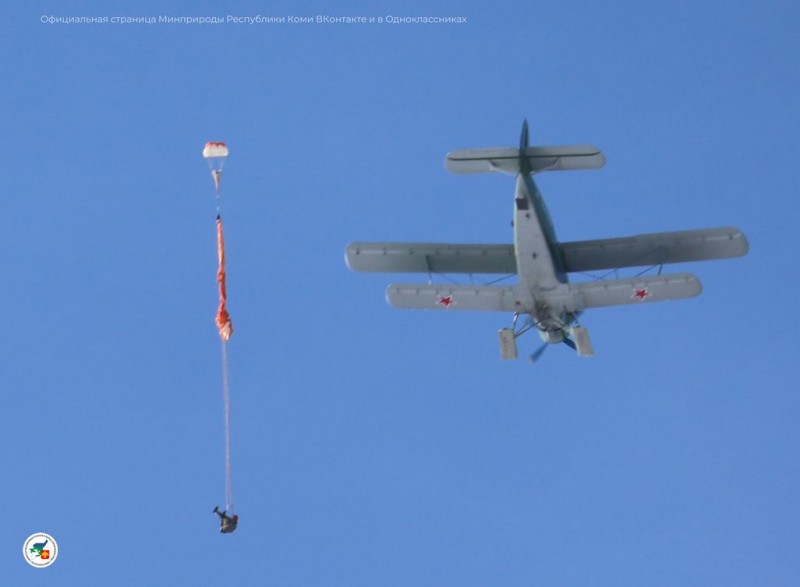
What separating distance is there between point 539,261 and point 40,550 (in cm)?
2367

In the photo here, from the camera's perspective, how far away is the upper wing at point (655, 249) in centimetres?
5188

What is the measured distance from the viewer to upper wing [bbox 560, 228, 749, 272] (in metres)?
51.9

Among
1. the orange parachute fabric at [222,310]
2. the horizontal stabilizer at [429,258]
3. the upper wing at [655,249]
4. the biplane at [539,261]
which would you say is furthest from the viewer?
the upper wing at [655,249]

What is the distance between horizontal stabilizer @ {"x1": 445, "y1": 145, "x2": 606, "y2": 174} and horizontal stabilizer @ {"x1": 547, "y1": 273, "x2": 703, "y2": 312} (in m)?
4.52

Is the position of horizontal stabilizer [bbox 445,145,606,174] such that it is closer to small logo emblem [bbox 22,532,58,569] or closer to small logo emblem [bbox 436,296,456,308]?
small logo emblem [bbox 436,296,456,308]

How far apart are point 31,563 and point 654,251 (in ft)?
90.0

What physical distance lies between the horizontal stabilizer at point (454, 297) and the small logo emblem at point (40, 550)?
60.0 feet

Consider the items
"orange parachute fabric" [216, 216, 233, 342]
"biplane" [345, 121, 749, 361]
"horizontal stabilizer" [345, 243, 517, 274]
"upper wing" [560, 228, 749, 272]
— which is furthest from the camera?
"upper wing" [560, 228, 749, 272]

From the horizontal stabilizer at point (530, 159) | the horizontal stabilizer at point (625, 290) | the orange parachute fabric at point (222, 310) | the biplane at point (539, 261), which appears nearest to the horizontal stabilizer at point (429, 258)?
the biplane at point (539, 261)

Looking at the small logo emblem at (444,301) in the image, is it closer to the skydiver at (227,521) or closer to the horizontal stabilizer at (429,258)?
the horizontal stabilizer at (429,258)

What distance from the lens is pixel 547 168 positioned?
165ft

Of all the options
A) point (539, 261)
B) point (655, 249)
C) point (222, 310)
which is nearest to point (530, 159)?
point (539, 261)

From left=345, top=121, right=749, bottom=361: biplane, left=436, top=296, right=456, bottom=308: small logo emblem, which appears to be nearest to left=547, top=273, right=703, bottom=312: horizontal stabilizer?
left=345, top=121, right=749, bottom=361: biplane

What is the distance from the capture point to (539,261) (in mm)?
48438
